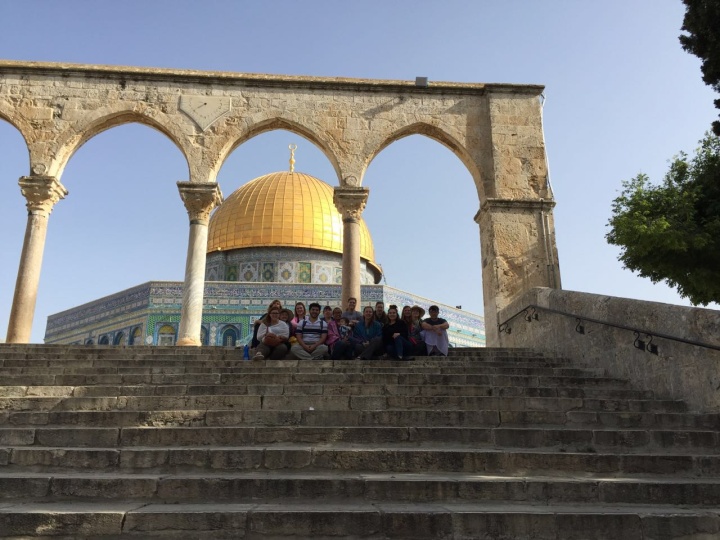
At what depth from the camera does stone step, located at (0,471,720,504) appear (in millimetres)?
3307

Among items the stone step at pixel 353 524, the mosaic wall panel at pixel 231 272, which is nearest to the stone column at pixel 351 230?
the stone step at pixel 353 524

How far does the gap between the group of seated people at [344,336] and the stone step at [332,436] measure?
2.32 meters

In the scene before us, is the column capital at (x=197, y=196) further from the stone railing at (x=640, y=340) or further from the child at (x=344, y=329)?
the stone railing at (x=640, y=340)

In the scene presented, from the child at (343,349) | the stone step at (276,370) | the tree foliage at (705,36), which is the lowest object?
the stone step at (276,370)

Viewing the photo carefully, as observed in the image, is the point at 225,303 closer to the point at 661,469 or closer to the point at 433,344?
the point at 433,344

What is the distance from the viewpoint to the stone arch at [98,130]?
10836 millimetres

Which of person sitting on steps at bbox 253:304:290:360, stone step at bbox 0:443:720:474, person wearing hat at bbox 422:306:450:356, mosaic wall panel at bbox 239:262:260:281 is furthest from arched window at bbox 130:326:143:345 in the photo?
stone step at bbox 0:443:720:474

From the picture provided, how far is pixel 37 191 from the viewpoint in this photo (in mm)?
10469

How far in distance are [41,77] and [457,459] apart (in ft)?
37.7

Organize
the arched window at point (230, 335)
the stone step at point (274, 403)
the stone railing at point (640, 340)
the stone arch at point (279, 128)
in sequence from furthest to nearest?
the arched window at point (230, 335) < the stone arch at point (279, 128) < the stone railing at point (640, 340) < the stone step at point (274, 403)

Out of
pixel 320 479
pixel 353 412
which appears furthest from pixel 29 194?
pixel 320 479

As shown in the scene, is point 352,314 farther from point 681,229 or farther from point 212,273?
point 212,273

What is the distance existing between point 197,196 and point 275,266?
16.9 meters

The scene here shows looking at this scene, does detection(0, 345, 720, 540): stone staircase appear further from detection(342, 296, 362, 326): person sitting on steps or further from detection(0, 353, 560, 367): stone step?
detection(342, 296, 362, 326): person sitting on steps
